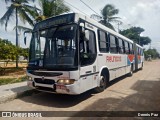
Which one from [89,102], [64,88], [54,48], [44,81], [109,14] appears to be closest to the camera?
[64,88]

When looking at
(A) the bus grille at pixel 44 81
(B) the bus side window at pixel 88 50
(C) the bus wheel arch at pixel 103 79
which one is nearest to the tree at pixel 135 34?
(C) the bus wheel arch at pixel 103 79

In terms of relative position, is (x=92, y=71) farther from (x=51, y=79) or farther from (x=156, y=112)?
(x=156, y=112)

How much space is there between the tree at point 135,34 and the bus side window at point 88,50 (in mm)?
53940

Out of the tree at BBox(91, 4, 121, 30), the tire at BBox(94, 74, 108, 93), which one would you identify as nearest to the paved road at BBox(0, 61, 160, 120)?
the tire at BBox(94, 74, 108, 93)

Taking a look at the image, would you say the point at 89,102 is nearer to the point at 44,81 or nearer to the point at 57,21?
the point at 44,81

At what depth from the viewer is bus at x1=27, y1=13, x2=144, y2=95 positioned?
20.8 feet

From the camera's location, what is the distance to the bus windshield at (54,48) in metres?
6.43

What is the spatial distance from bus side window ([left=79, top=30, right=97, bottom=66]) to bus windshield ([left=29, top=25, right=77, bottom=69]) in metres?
0.42

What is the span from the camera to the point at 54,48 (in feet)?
23.1

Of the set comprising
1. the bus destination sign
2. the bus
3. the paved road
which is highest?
the bus destination sign

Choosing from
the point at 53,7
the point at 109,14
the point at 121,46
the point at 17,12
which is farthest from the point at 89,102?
the point at 109,14

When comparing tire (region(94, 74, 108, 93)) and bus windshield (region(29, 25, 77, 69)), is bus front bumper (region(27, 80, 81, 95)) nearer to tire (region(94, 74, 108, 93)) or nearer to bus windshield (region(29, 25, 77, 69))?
bus windshield (region(29, 25, 77, 69))

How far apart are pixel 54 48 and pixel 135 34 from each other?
6412 cm

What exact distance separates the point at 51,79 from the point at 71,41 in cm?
147
